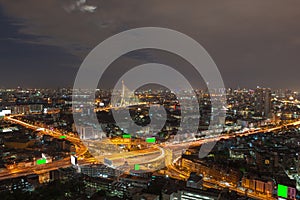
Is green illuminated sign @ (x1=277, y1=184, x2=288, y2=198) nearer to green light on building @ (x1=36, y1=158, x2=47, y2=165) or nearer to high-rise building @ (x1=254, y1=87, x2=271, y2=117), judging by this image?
green light on building @ (x1=36, y1=158, x2=47, y2=165)

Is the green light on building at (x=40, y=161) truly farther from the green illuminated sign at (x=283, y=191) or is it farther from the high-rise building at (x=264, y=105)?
the high-rise building at (x=264, y=105)

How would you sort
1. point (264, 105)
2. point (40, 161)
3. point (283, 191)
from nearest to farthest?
point (283, 191), point (40, 161), point (264, 105)

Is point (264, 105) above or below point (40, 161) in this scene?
above

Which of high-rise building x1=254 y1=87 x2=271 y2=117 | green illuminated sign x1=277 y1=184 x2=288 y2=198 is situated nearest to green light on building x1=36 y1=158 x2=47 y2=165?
green illuminated sign x1=277 y1=184 x2=288 y2=198

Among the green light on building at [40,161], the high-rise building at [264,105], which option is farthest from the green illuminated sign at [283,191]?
the high-rise building at [264,105]

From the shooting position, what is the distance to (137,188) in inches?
144

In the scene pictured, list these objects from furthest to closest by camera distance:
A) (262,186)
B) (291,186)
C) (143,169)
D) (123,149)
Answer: (123,149)
(143,169)
(262,186)
(291,186)

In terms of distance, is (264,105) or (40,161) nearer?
(40,161)

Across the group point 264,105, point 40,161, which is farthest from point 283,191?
point 264,105

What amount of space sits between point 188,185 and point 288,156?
3059 mm

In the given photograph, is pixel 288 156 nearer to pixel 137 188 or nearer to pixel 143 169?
pixel 143 169

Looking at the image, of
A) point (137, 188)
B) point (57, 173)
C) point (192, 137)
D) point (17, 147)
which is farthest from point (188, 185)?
point (17, 147)

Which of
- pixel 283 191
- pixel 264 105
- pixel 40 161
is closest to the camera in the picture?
pixel 283 191

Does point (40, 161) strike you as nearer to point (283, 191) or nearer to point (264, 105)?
point (283, 191)
